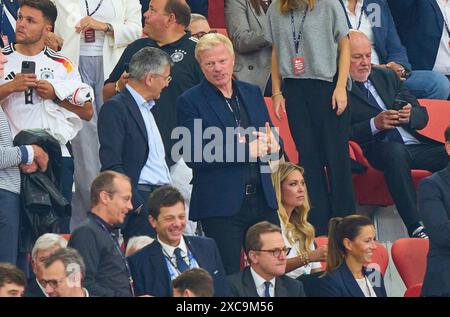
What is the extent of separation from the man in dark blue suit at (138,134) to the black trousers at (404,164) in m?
1.92

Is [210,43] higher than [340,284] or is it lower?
higher

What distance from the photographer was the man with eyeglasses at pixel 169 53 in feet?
40.1

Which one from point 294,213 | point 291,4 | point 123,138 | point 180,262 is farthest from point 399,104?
point 180,262

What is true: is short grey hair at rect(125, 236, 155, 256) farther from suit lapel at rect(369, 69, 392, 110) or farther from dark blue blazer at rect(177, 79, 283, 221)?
suit lapel at rect(369, 69, 392, 110)

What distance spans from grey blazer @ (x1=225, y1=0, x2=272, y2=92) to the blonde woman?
5.03 ft

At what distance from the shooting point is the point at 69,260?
1012 cm

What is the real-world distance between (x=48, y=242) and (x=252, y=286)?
1251 mm

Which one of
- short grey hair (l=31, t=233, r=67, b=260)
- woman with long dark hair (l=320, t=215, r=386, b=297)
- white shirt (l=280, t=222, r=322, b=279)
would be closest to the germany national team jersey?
short grey hair (l=31, t=233, r=67, b=260)

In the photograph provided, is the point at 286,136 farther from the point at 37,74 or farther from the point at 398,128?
the point at 37,74

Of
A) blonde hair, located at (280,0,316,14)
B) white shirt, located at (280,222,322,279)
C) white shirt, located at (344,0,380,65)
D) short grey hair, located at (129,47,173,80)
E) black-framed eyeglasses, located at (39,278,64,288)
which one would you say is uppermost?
white shirt, located at (344,0,380,65)

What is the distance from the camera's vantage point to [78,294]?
1010cm

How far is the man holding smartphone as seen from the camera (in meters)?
11.7

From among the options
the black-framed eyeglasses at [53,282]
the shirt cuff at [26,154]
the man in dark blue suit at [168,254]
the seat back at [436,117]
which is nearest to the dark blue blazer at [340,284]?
the man in dark blue suit at [168,254]

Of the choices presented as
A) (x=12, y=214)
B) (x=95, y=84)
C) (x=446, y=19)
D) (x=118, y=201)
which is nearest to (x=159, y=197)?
(x=118, y=201)
